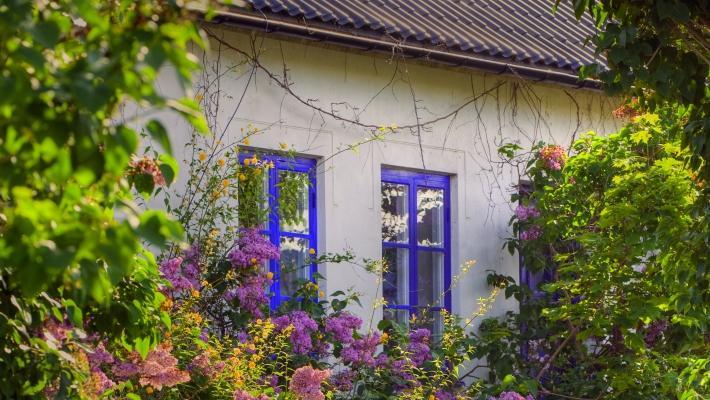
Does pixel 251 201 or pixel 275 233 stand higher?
pixel 251 201

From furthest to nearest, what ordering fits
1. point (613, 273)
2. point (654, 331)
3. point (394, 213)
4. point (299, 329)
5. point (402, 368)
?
point (394, 213)
point (654, 331)
point (613, 273)
point (402, 368)
point (299, 329)

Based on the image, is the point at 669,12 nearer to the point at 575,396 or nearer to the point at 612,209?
the point at 612,209

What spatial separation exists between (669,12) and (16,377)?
303 cm

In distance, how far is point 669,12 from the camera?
5426 millimetres

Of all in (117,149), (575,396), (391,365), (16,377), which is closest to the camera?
(117,149)

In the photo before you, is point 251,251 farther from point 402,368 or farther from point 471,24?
point 471,24

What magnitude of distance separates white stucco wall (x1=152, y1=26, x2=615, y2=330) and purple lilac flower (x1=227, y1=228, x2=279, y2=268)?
0.84 m

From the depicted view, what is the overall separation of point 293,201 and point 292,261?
0.67m

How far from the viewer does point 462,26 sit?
38.2ft

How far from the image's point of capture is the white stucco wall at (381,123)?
9867 mm

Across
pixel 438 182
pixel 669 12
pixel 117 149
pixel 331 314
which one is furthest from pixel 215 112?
pixel 117 149

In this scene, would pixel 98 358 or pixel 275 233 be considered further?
pixel 275 233

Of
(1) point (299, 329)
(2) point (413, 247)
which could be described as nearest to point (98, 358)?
(1) point (299, 329)

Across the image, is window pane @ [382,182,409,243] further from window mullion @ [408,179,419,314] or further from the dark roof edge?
the dark roof edge
